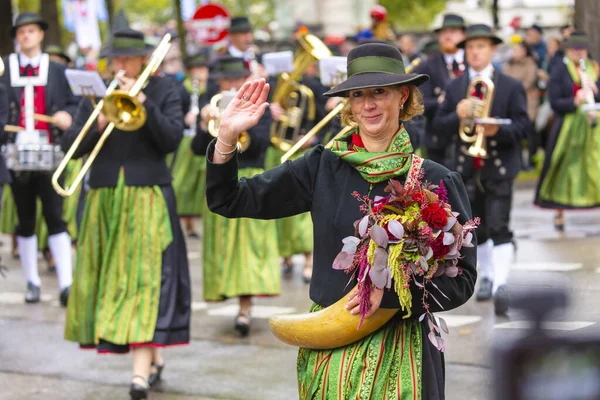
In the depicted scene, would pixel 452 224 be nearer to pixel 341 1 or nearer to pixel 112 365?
pixel 112 365

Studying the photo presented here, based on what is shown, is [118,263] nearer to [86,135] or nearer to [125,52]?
[86,135]

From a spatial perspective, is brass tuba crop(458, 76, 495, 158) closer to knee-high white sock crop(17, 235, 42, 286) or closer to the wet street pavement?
the wet street pavement

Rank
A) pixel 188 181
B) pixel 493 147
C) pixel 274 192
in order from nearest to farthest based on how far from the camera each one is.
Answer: pixel 274 192 < pixel 493 147 < pixel 188 181

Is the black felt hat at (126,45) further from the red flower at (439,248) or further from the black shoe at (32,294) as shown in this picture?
the red flower at (439,248)

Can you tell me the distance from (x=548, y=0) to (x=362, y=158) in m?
50.8

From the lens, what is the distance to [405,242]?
338 centimetres

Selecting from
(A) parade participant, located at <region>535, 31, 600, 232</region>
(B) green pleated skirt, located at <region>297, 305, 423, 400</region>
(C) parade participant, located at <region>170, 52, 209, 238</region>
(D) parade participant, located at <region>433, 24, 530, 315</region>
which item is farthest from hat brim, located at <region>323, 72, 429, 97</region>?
(C) parade participant, located at <region>170, 52, 209, 238</region>

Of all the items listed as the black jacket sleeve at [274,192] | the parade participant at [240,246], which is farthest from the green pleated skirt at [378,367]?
the parade participant at [240,246]

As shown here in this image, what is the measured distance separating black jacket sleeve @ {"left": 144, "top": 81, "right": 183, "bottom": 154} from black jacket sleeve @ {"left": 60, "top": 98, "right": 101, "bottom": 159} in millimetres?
309

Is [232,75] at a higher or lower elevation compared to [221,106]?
higher

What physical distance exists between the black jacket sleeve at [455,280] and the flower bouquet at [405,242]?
0.07 feet

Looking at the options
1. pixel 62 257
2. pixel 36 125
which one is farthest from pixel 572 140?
pixel 36 125

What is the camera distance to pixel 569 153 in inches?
467

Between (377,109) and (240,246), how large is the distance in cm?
456
